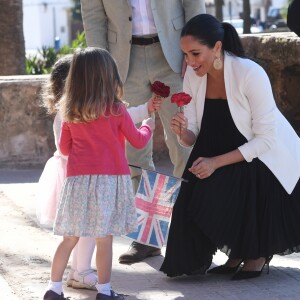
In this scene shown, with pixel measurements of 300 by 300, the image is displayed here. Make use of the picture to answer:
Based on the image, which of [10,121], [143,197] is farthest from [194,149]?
[10,121]

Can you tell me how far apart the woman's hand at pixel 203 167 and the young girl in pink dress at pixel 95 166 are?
1.47 feet

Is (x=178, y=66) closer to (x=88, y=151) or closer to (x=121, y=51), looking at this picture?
(x=121, y=51)

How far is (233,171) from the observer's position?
511 centimetres

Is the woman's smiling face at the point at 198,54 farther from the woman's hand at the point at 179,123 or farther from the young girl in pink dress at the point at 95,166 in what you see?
the young girl in pink dress at the point at 95,166

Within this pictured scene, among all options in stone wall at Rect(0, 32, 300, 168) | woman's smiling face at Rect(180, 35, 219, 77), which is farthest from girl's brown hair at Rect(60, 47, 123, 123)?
stone wall at Rect(0, 32, 300, 168)

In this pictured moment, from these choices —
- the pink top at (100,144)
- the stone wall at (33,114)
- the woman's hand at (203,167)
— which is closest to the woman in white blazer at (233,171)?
the woman's hand at (203,167)

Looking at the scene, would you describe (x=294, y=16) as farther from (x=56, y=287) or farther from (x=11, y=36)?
(x=11, y=36)

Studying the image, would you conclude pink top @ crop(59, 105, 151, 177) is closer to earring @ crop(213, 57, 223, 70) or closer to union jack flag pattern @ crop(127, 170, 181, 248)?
union jack flag pattern @ crop(127, 170, 181, 248)

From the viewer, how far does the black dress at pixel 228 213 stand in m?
5.08

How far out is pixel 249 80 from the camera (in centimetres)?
503

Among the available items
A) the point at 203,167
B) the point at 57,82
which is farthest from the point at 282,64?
the point at 57,82

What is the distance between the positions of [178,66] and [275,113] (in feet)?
3.02

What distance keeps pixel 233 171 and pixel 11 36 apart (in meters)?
6.82

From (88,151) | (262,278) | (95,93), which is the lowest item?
(262,278)
